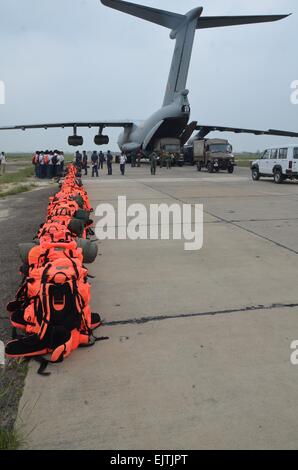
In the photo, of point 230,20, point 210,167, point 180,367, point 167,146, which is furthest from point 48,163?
point 180,367

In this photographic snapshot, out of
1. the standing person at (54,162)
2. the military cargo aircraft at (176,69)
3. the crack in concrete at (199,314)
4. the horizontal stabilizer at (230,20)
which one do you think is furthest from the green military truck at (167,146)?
the crack in concrete at (199,314)

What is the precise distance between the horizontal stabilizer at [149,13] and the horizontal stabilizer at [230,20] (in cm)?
211

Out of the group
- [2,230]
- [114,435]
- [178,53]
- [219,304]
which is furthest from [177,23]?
[114,435]

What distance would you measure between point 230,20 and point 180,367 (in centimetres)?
3637

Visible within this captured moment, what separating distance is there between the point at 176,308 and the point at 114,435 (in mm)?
2252

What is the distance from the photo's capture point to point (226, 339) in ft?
13.2

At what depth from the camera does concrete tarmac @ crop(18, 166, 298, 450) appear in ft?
8.89

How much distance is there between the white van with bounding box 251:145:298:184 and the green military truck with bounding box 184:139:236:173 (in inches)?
321

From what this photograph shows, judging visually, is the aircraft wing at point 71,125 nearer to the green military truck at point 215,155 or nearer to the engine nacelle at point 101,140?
the engine nacelle at point 101,140

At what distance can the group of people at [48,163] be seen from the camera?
27.0 metres

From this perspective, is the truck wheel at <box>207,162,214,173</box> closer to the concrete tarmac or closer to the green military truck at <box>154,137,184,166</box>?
the green military truck at <box>154,137,184,166</box>

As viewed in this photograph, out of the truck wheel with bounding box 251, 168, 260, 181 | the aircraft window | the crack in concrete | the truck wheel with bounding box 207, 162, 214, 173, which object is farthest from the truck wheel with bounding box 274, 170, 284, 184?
the crack in concrete

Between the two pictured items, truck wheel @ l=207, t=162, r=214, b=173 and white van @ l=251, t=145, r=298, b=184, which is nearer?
white van @ l=251, t=145, r=298, b=184
